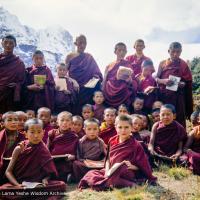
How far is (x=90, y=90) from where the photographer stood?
366 inches

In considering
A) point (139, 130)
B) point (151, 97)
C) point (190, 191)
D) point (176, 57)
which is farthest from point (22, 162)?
point (176, 57)

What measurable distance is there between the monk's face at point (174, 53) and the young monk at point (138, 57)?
111cm

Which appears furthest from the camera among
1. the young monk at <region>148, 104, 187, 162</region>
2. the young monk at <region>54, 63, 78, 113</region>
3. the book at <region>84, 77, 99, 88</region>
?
the book at <region>84, 77, 99, 88</region>

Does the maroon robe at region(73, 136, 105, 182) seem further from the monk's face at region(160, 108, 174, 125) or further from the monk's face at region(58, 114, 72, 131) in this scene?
the monk's face at region(160, 108, 174, 125)

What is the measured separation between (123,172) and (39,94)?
3706mm

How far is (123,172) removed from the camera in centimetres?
543

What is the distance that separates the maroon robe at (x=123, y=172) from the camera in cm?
534

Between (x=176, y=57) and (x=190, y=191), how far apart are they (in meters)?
4.19

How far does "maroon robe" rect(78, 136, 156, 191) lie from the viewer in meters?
5.34

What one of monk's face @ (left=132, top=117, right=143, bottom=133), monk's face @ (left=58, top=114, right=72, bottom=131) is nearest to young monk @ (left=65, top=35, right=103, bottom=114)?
monk's face @ (left=132, top=117, right=143, bottom=133)

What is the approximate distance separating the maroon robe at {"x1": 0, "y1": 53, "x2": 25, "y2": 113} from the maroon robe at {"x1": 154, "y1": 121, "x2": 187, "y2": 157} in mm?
3240

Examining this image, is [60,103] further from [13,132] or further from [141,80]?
[13,132]

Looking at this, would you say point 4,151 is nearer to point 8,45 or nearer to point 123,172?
point 123,172

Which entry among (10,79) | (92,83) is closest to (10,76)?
(10,79)
